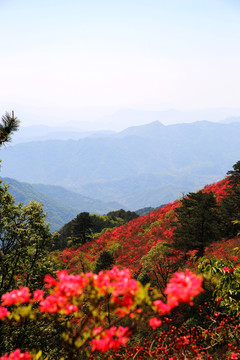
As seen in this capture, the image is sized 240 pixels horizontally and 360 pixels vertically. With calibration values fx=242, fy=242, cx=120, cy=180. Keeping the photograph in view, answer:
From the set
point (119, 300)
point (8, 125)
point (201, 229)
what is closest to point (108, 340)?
point (119, 300)

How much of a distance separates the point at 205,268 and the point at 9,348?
6314 millimetres

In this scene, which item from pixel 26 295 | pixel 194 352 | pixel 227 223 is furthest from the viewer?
pixel 227 223

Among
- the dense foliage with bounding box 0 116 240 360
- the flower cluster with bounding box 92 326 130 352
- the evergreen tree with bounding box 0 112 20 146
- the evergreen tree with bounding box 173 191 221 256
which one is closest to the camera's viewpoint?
the dense foliage with bounding box 0 116 240 360

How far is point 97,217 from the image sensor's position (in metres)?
63.6

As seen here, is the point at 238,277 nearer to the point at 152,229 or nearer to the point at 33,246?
the point at 33,246

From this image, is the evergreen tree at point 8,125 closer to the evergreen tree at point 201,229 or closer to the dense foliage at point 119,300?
the dense foliage at point 119,300

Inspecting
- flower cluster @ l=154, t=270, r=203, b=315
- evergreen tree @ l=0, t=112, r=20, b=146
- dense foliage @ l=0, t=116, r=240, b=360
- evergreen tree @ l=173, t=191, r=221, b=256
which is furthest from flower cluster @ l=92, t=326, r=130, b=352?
evergreen tree @ l=173, t=191, r=221, b=256

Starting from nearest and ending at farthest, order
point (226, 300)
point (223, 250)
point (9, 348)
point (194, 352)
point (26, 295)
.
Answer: point (26, 295), point (194, 352), point (226, 300), point (9, 348), point (223, 250)

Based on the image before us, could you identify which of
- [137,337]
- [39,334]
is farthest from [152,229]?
[39,334]

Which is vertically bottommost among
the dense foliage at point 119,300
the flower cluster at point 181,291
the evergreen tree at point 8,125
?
the dense foliage at point 119,300

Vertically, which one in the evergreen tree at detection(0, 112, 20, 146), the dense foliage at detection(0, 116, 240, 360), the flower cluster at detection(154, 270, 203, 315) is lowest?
the dense foliage at detection(0, 116, 240, 360)

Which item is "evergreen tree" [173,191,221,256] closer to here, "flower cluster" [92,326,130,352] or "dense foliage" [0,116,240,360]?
"dense foliage" [0,116,240,360]

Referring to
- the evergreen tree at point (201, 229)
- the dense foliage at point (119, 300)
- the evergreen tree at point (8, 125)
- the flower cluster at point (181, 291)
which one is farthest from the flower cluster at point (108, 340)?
the evergreen tree at point (201, 229)

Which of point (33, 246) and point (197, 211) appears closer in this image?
point (33, 246)
